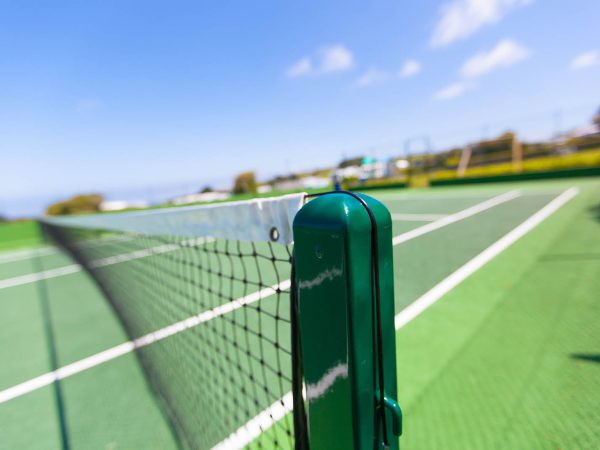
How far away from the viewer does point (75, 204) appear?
26688mm

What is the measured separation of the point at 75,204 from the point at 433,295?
31.4 metres

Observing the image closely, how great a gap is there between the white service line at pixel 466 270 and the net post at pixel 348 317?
2.62 metres

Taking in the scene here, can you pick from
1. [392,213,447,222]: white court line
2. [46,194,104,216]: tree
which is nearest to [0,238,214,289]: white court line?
[392,213,447,222]: white court line

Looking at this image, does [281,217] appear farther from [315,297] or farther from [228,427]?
[228,427]

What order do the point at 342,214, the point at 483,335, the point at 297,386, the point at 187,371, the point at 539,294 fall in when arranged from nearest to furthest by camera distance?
the point at 342,214 → the point at 297,386 → the point at 187,371 → the point at 483,335 → the point at 539,294

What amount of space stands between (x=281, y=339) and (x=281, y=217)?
2507 mm

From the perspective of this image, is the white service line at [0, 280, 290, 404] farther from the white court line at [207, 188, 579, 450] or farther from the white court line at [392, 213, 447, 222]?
the white court line at [392, 213, 447, 222]

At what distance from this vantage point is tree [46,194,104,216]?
25.8 meters

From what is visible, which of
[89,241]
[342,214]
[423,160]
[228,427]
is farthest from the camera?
[423,160]

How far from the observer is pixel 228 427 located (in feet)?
6.82

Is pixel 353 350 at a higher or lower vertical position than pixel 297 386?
higher

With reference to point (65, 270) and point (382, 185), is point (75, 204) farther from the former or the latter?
point (382, 185)

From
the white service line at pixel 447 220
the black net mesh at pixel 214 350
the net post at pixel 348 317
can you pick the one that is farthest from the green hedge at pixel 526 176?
the net post at pixel 348 317

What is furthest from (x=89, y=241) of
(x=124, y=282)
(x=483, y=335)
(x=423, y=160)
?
(x=423, y=160)
